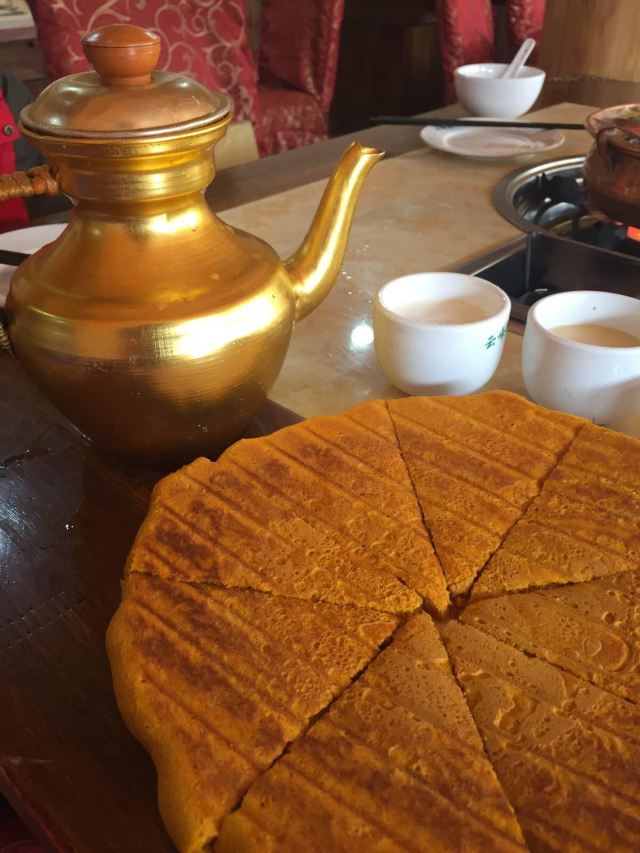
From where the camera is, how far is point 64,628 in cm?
70

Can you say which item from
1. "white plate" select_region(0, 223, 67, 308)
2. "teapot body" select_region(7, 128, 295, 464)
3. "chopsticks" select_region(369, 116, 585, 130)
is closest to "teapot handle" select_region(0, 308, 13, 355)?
"teapot body" select_region(7, 128, 295, 464)

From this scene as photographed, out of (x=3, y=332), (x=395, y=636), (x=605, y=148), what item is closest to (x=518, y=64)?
(x=605, y=148)

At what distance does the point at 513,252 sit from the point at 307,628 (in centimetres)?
93

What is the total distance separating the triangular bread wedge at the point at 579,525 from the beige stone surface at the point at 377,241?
9.8 inches

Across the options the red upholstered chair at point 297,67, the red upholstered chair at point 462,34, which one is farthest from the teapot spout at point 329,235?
the red upholstered chair at point 297,67

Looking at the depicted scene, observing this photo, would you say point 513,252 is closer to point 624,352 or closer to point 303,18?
point 624,352

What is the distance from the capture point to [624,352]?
2.78 ft

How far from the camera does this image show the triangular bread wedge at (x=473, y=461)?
729 millimetres

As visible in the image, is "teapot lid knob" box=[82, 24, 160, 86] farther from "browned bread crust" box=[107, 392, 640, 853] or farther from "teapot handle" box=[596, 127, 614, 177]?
"teapot handle" box=[596, 127, 614, 177]

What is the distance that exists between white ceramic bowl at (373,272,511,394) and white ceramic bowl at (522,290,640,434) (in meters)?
0.05

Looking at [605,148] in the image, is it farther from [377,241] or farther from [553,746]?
[553,746]

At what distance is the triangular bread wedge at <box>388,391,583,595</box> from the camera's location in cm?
73

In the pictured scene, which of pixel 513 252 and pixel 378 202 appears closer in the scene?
pixel 513 252

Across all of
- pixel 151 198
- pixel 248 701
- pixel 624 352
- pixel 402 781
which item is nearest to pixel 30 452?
pixel 151 198
